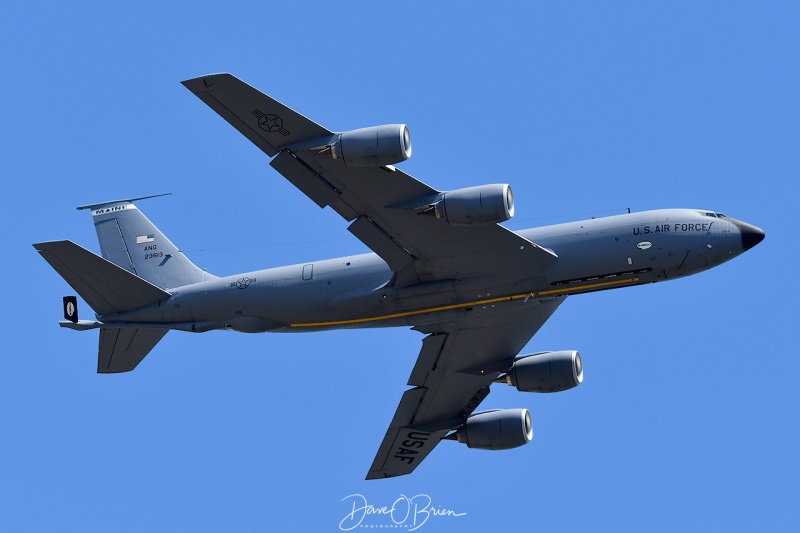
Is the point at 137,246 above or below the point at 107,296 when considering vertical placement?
above

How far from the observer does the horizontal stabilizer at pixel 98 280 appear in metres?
48.7

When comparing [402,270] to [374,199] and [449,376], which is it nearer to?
[374,199]

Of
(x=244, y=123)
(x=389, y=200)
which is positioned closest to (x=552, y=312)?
(x=389, y=200)

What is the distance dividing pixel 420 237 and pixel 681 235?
920 cm

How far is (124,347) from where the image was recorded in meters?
52.5

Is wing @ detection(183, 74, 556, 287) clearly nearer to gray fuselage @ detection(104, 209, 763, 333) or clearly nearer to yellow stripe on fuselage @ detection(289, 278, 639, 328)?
gray fuselage @ detection(104, 209, 763, 333)

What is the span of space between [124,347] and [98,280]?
145 inches

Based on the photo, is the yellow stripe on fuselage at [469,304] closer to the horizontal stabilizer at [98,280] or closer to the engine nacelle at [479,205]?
the engine nacelle at [479,205]

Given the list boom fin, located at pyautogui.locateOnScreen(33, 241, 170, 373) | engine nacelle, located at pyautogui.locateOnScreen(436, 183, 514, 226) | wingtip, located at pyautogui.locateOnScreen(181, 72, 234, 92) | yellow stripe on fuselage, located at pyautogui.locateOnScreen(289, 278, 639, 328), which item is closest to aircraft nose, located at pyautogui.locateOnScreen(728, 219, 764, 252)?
yellow stripe on fuselage, located at pyautogui.locateOnScreen(289, 278, 639, 328)

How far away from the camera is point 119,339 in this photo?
172ft

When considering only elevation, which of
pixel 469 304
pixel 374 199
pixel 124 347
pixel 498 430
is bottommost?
pixel 498 430

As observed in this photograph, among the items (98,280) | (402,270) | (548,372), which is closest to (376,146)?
(402,270)

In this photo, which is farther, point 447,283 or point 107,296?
point 107,296

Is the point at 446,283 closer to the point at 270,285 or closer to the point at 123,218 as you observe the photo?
the point at 270,285
